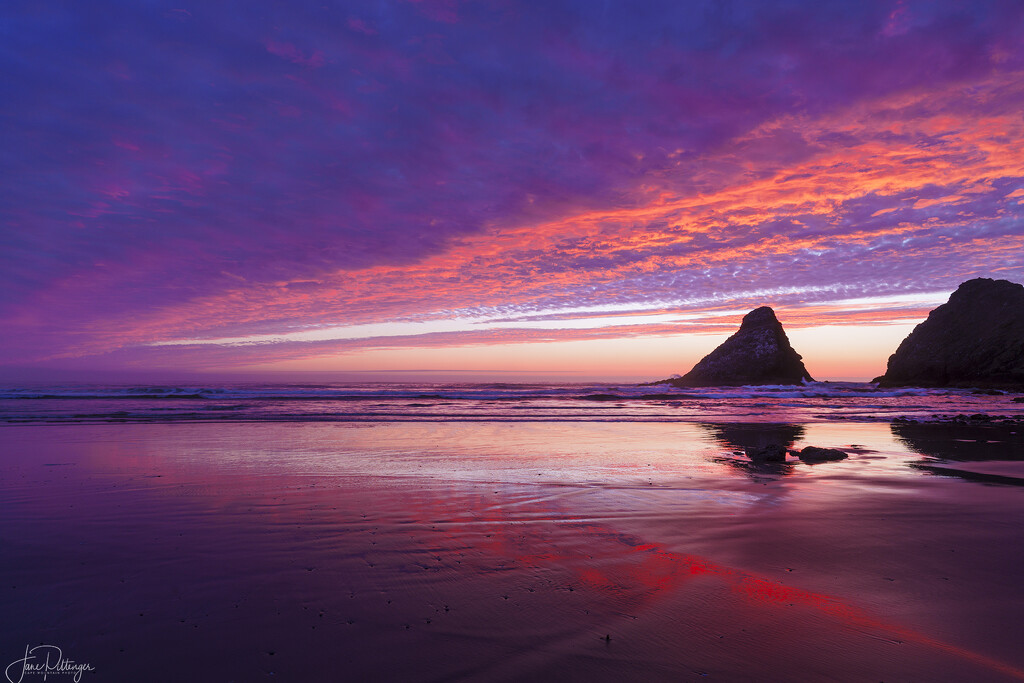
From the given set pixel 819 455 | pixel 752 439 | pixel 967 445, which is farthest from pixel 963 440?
pixel 819 455

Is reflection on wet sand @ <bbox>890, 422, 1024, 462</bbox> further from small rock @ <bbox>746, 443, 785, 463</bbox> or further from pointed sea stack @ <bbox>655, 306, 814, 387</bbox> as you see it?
pointed sea stack @ <bbox>655, 306, 814, 387</bbox>

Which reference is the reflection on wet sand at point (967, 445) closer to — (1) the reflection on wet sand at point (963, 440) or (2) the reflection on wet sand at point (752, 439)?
(1) the reflection on wet sand at point (963, 440)

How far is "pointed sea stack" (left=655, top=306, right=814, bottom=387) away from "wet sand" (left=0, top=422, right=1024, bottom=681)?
49.6m

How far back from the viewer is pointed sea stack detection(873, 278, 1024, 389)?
47438 millimetres

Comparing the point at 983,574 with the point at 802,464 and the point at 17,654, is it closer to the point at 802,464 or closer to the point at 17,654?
the point at 802,464

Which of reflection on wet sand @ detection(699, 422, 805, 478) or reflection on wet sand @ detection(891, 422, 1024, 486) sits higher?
reflection on wet sand @ detection(699, 422, 805, 478)

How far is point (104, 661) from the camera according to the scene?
332 centimetres

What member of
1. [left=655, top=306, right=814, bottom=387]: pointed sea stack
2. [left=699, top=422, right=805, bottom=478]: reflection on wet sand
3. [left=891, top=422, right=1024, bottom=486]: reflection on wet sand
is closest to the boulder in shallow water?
[left=699, top=422, right=805, bottom=478]: reflection on wet sand

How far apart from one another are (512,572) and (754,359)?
197 ft

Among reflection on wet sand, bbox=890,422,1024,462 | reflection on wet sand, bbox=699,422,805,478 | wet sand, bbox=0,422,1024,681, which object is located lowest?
reflection on wet sand, bbox=890,422,1024,462

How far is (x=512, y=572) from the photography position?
4.92m

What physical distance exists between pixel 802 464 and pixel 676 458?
293 cm

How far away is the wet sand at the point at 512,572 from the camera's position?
11.1 ft

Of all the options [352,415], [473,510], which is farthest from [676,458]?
[352,415]
